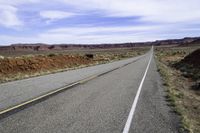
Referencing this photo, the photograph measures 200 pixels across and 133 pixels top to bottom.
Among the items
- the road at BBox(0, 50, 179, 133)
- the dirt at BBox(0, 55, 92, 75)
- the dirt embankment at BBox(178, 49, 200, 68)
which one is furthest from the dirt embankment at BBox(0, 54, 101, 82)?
the road at BBox(0, 50, 179, 133)

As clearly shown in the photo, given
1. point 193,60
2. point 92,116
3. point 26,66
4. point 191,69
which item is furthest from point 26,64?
point 92,116

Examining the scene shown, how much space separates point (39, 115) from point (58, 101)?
8.49 feet

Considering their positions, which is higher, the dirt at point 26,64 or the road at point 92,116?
the road at point 92,116

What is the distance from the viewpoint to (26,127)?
25.9ft

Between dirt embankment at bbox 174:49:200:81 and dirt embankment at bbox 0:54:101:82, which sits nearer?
dirt embankment at bbox 174:49:200:81

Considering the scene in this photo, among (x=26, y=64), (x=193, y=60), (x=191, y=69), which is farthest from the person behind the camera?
(x=193, y=60)

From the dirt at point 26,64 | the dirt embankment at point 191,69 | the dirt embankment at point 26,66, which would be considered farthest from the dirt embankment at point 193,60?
the dirt at point 26,64

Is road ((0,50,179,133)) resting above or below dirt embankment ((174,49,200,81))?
above

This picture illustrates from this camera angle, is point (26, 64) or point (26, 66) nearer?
point (26, 66)

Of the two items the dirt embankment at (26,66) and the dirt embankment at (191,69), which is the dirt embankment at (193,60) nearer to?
the dirt embankment at (191,69)

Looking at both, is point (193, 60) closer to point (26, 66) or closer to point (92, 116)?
point (26, 66)

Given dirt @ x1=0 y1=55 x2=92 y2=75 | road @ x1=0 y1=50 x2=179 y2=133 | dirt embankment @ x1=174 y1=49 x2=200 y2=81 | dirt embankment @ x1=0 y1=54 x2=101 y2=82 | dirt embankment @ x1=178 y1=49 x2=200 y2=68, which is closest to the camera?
road @ x1=0 y1=50 x2=179 y2=133

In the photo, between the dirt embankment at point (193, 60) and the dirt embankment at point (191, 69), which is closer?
the dirt embankment at point (191, 69)

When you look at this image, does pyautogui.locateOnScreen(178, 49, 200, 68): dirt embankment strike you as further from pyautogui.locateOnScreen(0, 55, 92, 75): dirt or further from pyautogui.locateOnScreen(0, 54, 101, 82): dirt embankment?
pyautogui.locateOnScreen(0, 55, 92, 75): dirt
